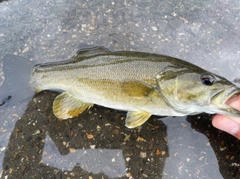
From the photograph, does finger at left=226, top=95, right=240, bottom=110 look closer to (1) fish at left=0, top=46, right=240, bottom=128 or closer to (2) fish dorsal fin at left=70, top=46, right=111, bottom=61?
(1) fish at left=0, top=46, right=240, bottom=128

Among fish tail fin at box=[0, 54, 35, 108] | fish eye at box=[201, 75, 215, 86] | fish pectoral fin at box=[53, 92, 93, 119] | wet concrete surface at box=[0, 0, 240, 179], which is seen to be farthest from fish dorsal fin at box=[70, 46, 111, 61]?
Result: fish eye at box=[201, 75, 215, 86]

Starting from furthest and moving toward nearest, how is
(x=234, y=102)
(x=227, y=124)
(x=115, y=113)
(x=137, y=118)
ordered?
1. (x=115, y=113)
2. (x=137, y=118)
3. (x=227, y=124)
4. (x=234, y=102)

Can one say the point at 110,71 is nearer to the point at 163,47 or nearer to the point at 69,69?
the point at 69,69

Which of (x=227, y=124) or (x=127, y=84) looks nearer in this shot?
(x=227, y=124)

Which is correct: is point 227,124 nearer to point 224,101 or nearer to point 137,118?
point 224,101

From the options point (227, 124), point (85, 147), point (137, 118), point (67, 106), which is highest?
point (227, 124)

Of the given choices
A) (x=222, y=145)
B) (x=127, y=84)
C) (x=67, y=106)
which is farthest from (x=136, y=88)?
(x=222, y=145)
